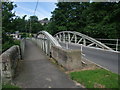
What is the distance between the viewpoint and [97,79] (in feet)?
14.5

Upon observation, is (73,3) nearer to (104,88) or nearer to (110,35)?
(110,35)

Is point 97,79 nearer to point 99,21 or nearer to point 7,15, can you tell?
point 7,15

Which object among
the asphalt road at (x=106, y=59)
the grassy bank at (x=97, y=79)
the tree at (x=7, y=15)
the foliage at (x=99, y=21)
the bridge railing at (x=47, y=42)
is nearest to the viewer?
the grassy bank at (x=97, y=79)

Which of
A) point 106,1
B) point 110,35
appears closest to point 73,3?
point 106,1

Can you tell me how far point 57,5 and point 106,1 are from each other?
21.6m

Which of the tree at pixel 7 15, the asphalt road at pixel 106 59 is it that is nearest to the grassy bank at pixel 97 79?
the asphalt road at pixel 106 59

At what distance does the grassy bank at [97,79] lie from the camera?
157 inches

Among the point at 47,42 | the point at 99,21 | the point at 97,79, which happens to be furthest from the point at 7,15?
the point at 97,79

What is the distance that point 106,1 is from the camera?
52.9 ft

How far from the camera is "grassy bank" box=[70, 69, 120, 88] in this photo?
399cm

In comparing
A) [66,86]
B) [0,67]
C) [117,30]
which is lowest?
[66,86]

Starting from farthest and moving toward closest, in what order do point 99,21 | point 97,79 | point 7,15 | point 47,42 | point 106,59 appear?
point 99,21 < point 7,15 < point 47,42 < point 106,59 < point 97,79

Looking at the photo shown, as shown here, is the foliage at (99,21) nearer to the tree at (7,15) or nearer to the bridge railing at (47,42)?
the bridge railing at (47,42)

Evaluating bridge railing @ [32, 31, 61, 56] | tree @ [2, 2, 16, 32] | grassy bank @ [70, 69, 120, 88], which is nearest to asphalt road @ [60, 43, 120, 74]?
grassy bank @ [70, 69, 120, 88]
